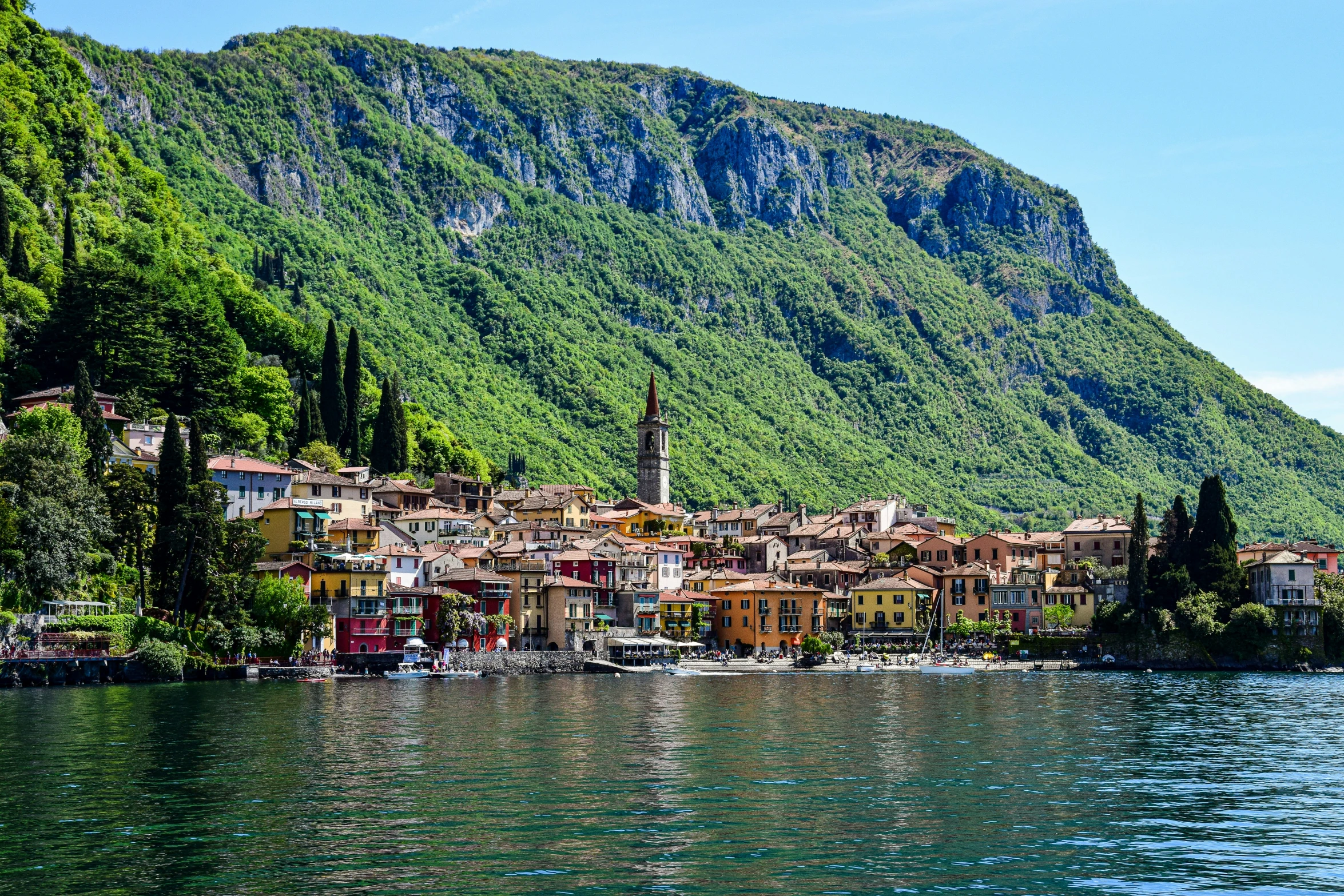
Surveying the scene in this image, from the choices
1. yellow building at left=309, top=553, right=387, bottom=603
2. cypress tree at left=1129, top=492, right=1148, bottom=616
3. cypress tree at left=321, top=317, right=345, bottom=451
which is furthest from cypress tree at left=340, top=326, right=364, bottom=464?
cypress tree at left=1129, top=492, right=1148, bottom=616

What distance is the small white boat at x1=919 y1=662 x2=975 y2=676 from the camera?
11300 centimetres

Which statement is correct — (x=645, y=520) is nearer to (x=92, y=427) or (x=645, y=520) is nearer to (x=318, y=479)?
(x=318, y=479)

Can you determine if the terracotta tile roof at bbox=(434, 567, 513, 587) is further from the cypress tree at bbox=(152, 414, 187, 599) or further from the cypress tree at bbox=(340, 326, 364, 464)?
the cypress tree at bbox=(340, 326, 364, 464)

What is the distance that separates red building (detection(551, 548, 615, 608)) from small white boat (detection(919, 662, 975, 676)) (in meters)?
25.5

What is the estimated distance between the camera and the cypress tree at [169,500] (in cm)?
9369

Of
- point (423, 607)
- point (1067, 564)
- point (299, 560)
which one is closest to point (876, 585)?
point (1067, 564)

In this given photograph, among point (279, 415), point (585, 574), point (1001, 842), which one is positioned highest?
point (279, 415)

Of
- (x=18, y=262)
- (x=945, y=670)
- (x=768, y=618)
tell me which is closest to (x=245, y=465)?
(x=18, y=262)

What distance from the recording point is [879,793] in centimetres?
4322

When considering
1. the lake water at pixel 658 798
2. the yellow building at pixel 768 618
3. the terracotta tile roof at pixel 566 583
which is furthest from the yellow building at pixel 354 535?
the lake water at pixel 658 798

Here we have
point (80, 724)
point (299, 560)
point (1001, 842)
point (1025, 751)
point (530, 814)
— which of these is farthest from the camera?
point (299, 560)

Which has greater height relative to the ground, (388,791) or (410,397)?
(410,397)

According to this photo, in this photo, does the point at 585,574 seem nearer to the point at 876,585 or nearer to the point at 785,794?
the point at 876,585

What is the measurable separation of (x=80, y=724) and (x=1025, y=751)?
35.3 meters
